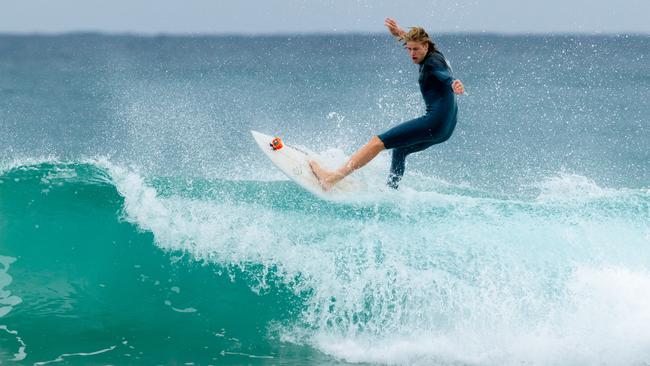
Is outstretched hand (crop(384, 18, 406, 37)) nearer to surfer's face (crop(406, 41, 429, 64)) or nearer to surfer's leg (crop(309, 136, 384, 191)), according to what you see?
surfer's face (crop(406, 41, 429, 64))

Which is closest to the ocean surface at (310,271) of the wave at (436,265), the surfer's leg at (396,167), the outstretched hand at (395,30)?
the wave at (436,265)

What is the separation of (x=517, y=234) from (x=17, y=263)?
4.79 meters

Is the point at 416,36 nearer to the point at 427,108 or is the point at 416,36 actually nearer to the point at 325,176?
the point at 427,108

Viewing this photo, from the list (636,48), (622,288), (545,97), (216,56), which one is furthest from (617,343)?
(636,48)

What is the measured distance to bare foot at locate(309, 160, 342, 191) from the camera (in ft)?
26.1

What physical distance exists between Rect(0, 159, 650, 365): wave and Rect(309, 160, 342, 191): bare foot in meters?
0.22

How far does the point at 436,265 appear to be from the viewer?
721 cm

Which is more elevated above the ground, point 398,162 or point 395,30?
point 395,30

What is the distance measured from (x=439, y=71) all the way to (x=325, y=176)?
5.06 ft

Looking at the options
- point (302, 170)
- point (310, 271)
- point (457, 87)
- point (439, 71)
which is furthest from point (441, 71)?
point (310, 271)

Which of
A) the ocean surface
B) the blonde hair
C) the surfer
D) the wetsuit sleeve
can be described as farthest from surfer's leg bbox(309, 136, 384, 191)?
the blonde hair

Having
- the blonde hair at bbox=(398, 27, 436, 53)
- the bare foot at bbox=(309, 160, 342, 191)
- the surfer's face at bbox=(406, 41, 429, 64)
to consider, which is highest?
the blonde hair at bbox=(398, 27, 436, 53)

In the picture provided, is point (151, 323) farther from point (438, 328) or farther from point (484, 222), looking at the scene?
point (484, 222)

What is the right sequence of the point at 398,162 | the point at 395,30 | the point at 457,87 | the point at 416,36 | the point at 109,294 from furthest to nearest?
the point at 398,162, the point at 109,294, the point at 395,30, the point at 416,36, the point at 457,87
